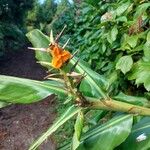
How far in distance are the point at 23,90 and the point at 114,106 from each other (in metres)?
0.29

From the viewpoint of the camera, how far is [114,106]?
4.66 ft

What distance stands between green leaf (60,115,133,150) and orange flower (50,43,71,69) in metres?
0.40

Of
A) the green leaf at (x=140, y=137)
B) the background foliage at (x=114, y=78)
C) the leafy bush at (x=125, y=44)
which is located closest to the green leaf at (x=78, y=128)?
the background foliage at (x=114, y=78)

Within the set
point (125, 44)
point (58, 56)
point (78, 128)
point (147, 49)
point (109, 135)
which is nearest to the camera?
point (58, 56)

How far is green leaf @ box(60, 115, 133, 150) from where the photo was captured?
153cm

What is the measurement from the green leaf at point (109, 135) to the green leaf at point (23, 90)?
0.74ft

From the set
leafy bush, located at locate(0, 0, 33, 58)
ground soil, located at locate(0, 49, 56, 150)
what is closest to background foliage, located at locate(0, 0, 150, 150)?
ground soil, located at locate(0, 49, 56, 150)

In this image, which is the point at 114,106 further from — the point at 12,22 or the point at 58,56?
the point at 12,22

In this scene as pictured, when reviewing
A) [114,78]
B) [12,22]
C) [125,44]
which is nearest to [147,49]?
[125,44]

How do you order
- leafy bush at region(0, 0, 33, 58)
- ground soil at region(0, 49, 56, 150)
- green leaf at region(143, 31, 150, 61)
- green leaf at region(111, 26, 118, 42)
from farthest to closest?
leafy bush at region(0, 0, 33, 58)
ground soil at region(0, 49, 56, 150)
green leaf at region(111, 26, 118, 42)
green leaf at region(143, 31, 150, 61)

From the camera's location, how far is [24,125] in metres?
9.37

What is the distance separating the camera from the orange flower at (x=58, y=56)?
1.24 metres

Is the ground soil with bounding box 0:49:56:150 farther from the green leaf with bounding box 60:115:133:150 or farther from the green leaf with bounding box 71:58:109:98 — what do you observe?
the green leaf with bounding box 60:115:133:150

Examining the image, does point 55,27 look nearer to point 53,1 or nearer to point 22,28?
point 22,28
